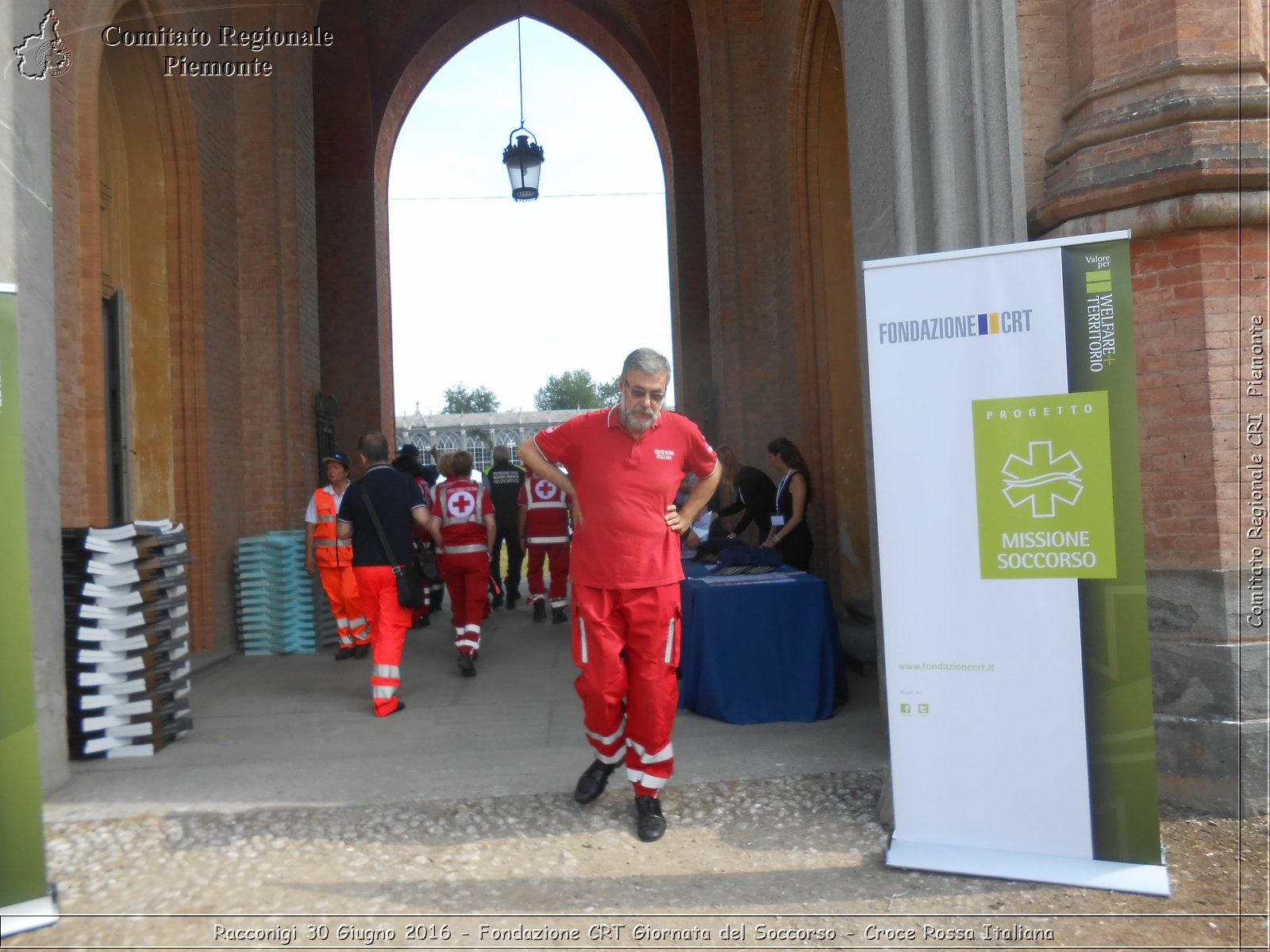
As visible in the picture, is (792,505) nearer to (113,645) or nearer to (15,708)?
(113,645)

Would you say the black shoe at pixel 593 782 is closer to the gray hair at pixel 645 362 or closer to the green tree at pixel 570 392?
the gray hair at pixel 645 362

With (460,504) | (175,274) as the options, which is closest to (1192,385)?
(460,504)

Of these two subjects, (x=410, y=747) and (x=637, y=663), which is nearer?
(x=637, y=663)

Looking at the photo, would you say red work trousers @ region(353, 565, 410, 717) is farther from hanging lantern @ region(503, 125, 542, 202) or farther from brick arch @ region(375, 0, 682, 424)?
brick arch @ region(375, 0, 682, 424)

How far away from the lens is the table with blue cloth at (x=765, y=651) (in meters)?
6.01

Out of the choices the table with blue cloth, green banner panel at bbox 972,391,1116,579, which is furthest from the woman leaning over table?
green banner panel at bbox 972,391,1116,579

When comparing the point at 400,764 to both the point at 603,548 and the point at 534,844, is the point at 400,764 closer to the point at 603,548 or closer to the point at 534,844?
the point at 534,844

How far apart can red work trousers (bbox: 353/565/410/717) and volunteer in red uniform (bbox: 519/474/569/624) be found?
12.3ft

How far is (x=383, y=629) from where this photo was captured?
259 inches

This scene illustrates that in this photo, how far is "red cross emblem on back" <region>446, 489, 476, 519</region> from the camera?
8.12m

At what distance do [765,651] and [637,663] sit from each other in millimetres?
1859

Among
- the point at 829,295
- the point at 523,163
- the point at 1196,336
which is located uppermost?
the point at 523,163

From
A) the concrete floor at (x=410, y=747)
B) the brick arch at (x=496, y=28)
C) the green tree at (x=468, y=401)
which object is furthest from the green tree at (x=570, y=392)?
the concrete floor at (x=410, y=747)

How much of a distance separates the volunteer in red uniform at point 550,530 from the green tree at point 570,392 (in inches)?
3201
